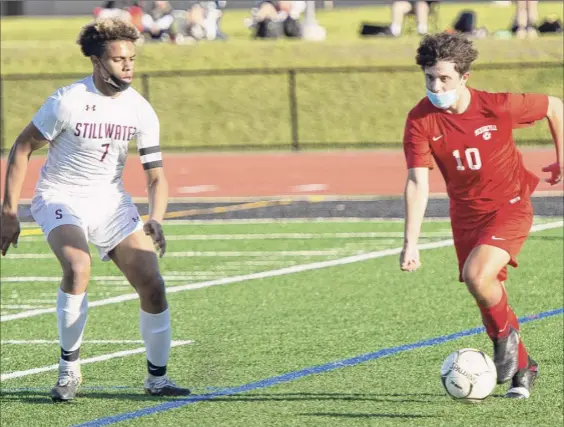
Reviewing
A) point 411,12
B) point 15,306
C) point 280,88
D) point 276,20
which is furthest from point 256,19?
point 15,306

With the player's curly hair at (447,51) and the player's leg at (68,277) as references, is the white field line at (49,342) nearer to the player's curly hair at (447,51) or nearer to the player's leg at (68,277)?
the player's leg at (68,277)

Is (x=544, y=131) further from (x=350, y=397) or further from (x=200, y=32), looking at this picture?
(x=350, y=397)

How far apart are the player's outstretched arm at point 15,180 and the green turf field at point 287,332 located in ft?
3.35

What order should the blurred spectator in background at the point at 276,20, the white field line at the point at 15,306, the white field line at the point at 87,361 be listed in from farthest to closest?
1. the blurred spectator in background at the point at 276,20
2. the white field line at the point at 15,306
3. the white field line at the point at 87,361

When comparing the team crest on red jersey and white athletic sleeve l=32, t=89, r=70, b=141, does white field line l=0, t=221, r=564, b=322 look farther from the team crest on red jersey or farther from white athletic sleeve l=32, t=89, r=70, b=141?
the team crest on red jersey

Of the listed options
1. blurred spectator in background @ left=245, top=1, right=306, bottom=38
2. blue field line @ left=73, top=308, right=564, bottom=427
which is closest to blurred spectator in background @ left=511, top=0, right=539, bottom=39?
blurred spectator in background @ left=245, top=1, right=306, bottom=38

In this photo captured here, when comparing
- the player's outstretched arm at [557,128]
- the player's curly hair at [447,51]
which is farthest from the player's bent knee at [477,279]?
the player's curly hair at [447,51]

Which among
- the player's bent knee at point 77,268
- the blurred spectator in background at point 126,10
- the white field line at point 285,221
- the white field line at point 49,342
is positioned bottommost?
the blurred spectator in background at point 126,10

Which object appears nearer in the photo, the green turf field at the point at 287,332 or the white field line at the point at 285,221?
the green turf field at the point at 287,332

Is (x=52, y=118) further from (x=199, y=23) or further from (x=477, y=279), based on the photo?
(x=199, y=23)

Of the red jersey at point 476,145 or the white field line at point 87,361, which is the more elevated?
the red jersey at point 476,145

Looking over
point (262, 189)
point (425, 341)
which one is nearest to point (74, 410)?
point (425, 341)

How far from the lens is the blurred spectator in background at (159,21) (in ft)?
116

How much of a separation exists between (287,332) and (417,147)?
3.00 m
